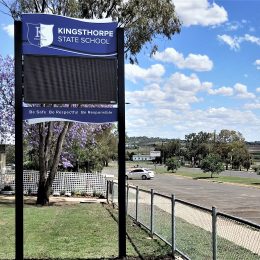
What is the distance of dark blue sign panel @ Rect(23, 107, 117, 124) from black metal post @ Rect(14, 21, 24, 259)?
20 centimetres

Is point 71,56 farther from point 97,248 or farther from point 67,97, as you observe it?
point 97,248

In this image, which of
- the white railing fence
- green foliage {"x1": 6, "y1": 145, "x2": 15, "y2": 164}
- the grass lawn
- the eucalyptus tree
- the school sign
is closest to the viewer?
the school sign

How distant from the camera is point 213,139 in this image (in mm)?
144000

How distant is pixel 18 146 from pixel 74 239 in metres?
3.30

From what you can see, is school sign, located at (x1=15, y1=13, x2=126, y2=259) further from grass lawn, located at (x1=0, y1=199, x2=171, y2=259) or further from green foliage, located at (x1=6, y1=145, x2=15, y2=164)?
green foliage, located at (x1=6, y1=145, x2=15, y2=164)

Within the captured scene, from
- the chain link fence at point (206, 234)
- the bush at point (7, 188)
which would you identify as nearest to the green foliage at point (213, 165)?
the bush at point (7, 188)

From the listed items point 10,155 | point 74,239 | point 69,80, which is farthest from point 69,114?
point 10,155

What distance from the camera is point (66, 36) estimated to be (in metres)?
9.27

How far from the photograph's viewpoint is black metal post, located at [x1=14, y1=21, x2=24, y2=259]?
8.62 metres

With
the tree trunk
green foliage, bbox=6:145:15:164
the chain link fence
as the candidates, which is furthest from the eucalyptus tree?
green foliage, bbox=6:145:15:164

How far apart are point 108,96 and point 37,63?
139 centimetres

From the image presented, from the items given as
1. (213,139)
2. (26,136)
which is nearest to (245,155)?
(213,139)

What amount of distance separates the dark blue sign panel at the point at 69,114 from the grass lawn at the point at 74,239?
7.91 feet

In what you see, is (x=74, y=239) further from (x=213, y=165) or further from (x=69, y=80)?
(x=213, y=165)
